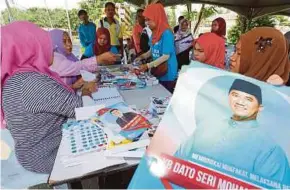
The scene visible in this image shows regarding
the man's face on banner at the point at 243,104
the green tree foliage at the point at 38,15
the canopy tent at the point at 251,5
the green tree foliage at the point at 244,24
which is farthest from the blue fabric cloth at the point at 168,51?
the green tree foliage at the point at 244,24

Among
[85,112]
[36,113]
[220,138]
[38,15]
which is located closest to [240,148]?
[220,138]

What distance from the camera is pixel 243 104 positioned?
2.79 ft

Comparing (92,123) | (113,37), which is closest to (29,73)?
(92,123)

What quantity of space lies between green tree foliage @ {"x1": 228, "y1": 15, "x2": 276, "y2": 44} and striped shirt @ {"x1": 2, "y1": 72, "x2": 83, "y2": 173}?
28.0 feet

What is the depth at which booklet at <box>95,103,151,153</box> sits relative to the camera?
3.65ft

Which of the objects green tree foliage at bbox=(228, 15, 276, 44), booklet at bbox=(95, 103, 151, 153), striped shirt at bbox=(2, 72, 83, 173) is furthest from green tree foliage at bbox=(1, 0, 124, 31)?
booklet at bbox=(95, 103, 151, 153)

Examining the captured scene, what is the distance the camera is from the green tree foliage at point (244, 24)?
8925mm

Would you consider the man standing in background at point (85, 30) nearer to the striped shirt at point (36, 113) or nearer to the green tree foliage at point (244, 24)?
the striped shirt at point (36, 113)

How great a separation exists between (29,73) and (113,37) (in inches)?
103

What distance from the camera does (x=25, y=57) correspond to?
1294 millimetres

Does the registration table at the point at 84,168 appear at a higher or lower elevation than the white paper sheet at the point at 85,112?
lower

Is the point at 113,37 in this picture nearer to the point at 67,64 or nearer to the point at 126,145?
the point at 67,64

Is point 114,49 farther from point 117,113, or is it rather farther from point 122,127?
point 122,127

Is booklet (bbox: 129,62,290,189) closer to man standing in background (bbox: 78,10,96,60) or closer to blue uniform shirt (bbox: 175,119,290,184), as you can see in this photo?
blue uniform shirt (bbox: 175,119,290,184)
